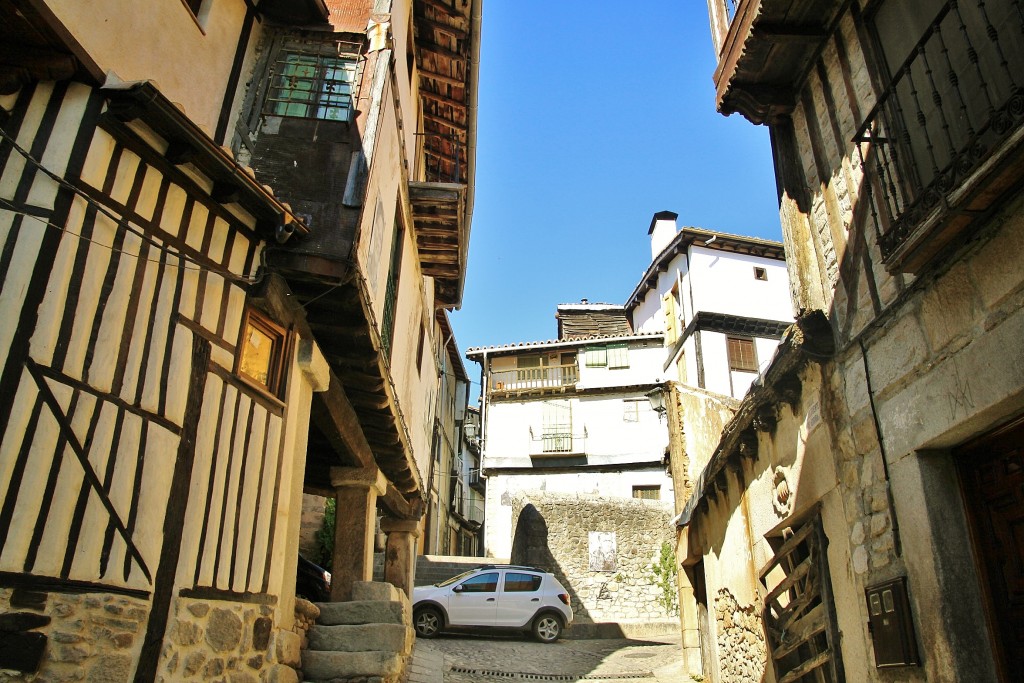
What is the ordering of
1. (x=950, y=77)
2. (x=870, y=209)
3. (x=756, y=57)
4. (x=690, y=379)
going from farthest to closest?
1. (x=690, y=379)
2. (x=756, y=57)
3. (x=870, y=209)
4. (x=950, y=77)

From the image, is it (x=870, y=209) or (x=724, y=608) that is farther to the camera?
(x=724, y=608)

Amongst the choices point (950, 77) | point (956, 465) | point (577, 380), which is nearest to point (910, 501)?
point (956, 465)

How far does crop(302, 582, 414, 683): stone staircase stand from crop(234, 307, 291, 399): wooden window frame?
87.5 inches

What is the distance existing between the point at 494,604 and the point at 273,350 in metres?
9.34

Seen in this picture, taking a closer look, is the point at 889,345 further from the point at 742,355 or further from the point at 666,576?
the point at 742,355

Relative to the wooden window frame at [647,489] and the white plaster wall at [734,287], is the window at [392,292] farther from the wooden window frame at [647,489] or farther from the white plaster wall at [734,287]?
the wooden window frame at [647,489]

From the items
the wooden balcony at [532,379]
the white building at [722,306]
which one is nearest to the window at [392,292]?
the white building at [722,306]

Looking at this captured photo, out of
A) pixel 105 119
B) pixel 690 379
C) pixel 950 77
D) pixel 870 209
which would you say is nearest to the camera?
pixel 105 119

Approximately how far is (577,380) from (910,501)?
80.2 feet

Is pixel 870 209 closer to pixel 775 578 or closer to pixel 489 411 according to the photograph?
pixel 775 578

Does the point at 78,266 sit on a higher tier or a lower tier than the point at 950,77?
lower

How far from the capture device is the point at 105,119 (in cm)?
388

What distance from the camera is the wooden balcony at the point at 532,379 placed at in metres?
28.8

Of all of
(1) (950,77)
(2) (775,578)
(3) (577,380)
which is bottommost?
(2) (775,578)
